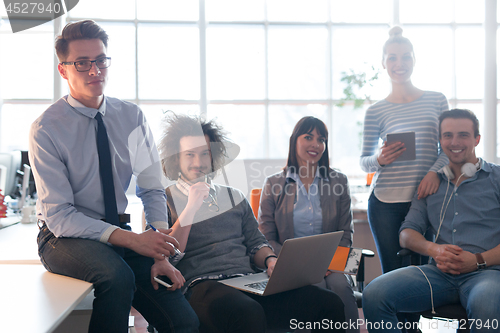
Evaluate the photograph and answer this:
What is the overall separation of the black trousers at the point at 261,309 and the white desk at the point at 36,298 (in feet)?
1.76

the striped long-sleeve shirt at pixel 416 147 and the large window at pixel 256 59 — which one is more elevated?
the large window at pixel 256 59

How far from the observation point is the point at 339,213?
2.21 meters

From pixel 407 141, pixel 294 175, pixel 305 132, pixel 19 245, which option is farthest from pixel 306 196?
pixel 19 245

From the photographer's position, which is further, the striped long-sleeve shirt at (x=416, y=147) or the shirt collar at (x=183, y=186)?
the striped long-sleeve shirt at (x=416, y=147)

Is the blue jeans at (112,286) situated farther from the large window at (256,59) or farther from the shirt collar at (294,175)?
the large window at (256,59)

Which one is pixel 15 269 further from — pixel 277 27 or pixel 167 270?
pixel 277 27

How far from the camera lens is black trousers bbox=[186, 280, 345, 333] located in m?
1.53

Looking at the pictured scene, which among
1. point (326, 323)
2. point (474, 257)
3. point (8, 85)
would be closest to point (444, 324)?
point (474, 257)

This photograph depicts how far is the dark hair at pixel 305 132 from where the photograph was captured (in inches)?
88.1

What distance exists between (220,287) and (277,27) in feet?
15.0

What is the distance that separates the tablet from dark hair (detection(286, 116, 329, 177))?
37 centimetres

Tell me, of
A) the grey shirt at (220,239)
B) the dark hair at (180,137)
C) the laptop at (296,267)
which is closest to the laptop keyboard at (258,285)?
the laptop at (296,267)

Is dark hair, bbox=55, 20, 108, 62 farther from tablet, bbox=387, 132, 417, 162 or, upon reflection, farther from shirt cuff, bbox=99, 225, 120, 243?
tablet, bbox=387, 132, 417, 162

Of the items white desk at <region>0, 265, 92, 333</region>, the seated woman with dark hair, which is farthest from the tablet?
white desk at <region>0, 265, 92, 333</region>
